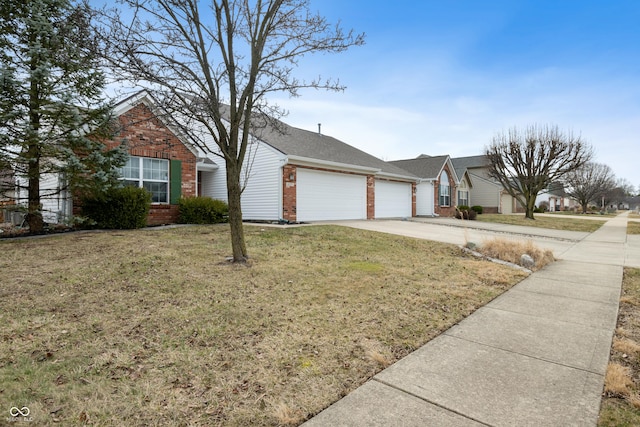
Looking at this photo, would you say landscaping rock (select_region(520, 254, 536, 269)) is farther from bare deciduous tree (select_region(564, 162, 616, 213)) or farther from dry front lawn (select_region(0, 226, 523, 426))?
bare deciduous tree (select_region(564, 162, 616, 213))

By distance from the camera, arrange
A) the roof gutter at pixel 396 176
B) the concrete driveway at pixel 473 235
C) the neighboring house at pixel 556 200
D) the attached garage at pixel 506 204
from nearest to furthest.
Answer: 1. the concrete driveway at pixel 473 235
2. the roof gutter at pixel 396 176
3. the attached garage at pixel 506 204
4. the neighboring house at pixel 556 200

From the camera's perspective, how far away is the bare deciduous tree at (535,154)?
80.6 feet

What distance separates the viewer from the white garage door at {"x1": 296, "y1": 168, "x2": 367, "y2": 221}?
48.3 feet

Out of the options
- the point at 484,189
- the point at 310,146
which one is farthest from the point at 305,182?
the point at 484,189

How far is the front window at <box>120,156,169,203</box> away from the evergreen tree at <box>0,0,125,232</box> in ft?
6.05

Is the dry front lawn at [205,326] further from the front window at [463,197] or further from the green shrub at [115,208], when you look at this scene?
the front window at [463,197]

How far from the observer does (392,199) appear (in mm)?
20453

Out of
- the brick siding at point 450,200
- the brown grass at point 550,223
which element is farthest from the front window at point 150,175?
the brown grass at point 550,223

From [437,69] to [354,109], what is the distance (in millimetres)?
7382

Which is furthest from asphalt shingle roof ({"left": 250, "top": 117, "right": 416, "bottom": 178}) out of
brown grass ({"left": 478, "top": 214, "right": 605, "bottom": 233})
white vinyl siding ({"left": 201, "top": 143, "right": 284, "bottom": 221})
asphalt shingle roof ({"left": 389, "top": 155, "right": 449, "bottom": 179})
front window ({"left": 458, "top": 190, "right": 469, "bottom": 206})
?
front window ({"left": 458, "top": 190, "right": 469, "bottom": 206})

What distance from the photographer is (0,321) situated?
365 centimetres

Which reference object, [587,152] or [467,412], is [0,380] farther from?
[587,152]

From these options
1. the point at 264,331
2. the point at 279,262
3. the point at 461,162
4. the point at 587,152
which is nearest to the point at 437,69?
the point at 279,262

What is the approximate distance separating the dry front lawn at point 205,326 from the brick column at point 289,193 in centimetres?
645
